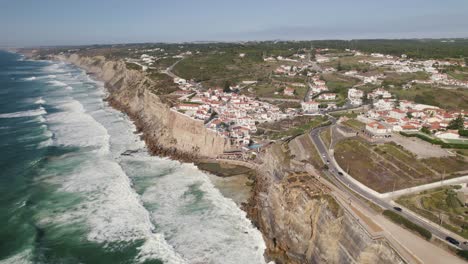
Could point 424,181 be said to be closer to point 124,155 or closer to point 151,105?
point 124,155

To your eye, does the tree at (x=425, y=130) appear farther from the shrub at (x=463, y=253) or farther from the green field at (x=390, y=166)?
the shrub at (x=463, y=253)

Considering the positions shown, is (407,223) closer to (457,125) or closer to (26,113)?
(457,125)

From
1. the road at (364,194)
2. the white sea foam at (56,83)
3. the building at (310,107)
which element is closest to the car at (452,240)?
the road at (364,194)

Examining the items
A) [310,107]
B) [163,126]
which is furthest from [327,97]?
[163,126]

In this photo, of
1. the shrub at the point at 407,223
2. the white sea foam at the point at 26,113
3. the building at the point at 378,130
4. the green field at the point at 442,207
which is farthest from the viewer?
the white sea foam at the point at 26,113

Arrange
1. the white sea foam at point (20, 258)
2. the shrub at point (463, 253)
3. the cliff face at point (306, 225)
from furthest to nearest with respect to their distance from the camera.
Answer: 1. the white sea foam at point (20, 258)
2. the cliff face at point (306, 225)
3. the shrub at point (463, 253)

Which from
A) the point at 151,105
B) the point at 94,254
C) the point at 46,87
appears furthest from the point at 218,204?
the point at 46,87

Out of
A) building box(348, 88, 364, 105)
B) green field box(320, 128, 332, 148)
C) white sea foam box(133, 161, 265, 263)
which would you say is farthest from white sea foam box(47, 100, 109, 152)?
building box(348, 88, 364, 105)
